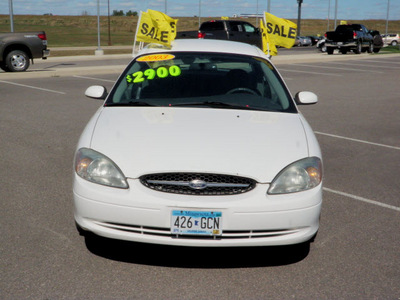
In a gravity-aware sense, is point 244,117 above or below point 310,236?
above

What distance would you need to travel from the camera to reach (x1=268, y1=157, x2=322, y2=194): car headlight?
3469 millimetres

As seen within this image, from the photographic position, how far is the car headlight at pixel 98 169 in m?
3.46

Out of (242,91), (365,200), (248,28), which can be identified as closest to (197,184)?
(242,91)

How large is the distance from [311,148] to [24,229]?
92.7 inches

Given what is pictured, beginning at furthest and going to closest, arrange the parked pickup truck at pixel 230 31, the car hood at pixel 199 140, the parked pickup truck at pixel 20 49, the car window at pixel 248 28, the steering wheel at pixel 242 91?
the car window at pixel 248 28 → the parked pickup truck at pixel 230 31 → the parked pickup truck at pixel 20 49 → the steering wheel at pixel 242 91 → the car hood at pixel 199 140

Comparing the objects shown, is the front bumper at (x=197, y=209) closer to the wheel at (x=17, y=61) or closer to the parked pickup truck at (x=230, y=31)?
the wheel at (x=17, y=61)

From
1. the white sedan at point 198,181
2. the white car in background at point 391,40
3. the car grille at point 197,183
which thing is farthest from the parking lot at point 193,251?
the white car in background at point 391,40

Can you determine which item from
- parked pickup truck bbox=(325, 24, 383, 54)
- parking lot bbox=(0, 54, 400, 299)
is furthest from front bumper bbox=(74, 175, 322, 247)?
parked pickup truck bbox=(325, 24, 383, 54)

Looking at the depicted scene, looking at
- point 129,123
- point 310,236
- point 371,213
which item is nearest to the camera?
point 310,236

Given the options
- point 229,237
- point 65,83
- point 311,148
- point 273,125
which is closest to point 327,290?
point 229,237

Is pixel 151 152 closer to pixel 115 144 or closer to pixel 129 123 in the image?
pixel 115 144

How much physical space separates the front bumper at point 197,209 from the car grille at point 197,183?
0.04 meters

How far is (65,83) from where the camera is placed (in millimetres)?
15625

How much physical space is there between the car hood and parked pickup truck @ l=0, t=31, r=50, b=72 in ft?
49.2
